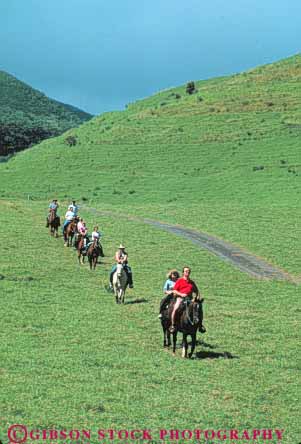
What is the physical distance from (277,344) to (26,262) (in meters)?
20.7

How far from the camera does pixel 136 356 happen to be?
24188mm

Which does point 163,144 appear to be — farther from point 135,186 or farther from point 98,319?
point 98,319

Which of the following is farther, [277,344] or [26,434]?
[277,344]

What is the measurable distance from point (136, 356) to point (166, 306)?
2.28 meters

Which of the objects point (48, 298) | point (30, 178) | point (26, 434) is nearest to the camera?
point (26, 434)

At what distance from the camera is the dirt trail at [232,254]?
45.7 metres

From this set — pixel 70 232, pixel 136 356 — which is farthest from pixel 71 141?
pixel 136 356

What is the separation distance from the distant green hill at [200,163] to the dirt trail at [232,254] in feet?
4.69

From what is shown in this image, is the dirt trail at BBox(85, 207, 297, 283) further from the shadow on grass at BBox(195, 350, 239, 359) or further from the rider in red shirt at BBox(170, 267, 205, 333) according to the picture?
the rider in red shirt at BBox(170, 267, 205, 333)

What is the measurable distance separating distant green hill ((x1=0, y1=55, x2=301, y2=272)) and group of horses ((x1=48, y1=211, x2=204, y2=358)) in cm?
1201

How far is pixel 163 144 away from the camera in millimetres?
106875

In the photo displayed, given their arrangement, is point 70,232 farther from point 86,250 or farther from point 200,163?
point 200,163

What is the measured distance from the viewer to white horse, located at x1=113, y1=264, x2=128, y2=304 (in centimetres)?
3423

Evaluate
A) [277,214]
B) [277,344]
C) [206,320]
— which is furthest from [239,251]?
[277,344]
